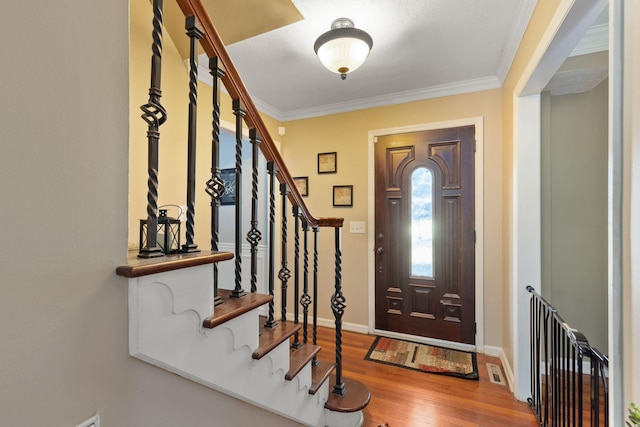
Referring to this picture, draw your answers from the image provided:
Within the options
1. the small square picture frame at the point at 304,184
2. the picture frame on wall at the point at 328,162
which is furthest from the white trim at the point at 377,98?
the small square picture frame at the point at 304,184

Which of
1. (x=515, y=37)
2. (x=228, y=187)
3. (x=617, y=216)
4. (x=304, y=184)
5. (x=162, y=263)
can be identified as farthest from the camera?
(x=228, y=187)

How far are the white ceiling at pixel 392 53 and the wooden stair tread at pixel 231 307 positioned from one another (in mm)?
1704

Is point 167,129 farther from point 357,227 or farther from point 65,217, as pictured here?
point 357,227

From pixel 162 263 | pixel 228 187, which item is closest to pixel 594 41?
pixel 162 263

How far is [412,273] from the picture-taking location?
117 inches

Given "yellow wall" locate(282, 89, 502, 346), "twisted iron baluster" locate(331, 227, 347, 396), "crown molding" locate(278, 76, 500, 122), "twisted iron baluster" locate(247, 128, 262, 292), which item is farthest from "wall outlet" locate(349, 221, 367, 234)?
"twisted iron baluster" locate(247, 128, 262, 292)

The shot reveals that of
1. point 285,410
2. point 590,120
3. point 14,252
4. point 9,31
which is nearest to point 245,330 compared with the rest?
point 285,410

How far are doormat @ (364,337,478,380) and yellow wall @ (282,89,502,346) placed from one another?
0.34m

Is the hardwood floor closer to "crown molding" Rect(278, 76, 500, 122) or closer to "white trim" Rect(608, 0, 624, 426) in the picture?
"white trim" Rect(608, 0, 624, 426)

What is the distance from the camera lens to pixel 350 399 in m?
1.80

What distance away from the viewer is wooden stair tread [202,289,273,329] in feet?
2.98

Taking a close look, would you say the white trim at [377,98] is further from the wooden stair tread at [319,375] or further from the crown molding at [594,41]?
the wooden stair tread at [319,375]

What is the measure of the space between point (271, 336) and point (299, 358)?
1.00ft

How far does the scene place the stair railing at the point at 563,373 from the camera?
42.3 inches
